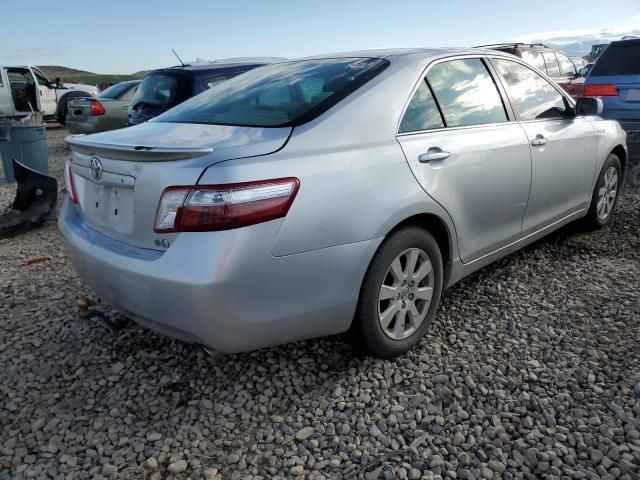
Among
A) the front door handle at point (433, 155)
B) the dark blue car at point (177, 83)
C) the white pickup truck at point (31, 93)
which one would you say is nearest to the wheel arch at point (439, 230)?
the front door handle at point (433, 155)

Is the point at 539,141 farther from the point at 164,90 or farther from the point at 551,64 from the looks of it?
the point at 551,64

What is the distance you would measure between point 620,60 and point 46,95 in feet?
47.2

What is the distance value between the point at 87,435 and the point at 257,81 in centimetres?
205

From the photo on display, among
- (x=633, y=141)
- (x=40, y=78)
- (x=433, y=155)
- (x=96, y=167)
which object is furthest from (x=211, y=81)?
(x=40, y=78)

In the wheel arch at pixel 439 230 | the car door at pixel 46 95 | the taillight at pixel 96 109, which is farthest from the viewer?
the car door at pixel 46 95

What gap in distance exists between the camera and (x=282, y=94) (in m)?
2.90

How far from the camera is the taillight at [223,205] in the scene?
6.85 ft

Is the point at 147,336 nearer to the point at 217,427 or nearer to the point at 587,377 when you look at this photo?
the point at 217,427

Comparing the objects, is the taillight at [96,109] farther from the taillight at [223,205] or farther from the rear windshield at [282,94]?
the taillight at [223,205]

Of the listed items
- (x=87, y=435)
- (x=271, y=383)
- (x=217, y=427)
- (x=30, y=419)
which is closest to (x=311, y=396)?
(x=271, y=383)

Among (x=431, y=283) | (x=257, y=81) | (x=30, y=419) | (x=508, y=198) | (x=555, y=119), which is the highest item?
(x=257, y=81)

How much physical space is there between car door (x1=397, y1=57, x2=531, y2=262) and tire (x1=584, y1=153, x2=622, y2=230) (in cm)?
142

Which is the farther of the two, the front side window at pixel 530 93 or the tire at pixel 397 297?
the front side window at pixel 530 93

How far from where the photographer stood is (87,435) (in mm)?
2410
